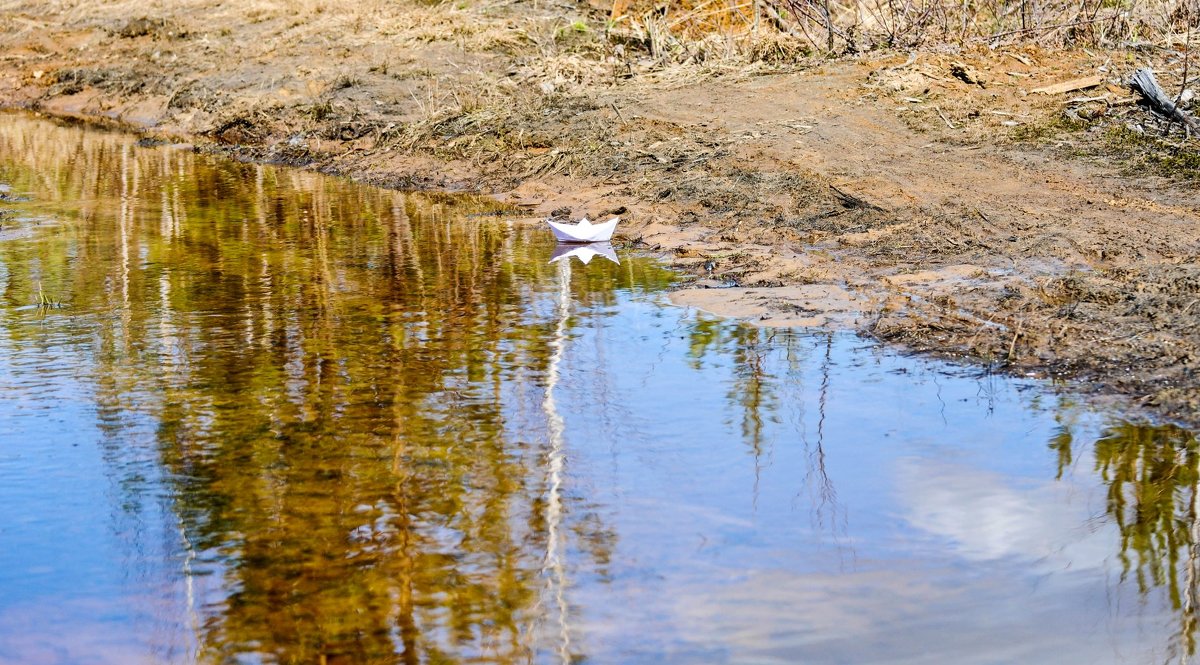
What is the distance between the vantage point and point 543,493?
12.9 ft

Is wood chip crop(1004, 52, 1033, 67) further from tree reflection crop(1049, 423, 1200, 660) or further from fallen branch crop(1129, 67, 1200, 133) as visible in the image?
tree reflection crop(1049, 423, 1200, 660)

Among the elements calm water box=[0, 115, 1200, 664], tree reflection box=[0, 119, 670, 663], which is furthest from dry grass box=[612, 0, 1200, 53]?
calm water box=[0, 115, 1200, 664]

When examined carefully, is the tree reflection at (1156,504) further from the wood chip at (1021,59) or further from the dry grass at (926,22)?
the dry grass at (926,22)

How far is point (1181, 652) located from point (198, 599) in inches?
92.0

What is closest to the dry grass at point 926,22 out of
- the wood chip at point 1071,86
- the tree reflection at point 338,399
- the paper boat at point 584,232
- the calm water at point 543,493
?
the wood chip at point 1071,86

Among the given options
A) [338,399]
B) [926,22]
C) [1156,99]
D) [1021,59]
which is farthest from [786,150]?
[338,399]

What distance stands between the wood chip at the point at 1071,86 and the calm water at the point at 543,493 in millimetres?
4680

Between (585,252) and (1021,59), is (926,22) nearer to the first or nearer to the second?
(1021,59)

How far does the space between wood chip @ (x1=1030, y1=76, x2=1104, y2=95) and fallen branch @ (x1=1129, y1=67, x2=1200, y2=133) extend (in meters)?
0.42

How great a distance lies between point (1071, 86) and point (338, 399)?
676 cm

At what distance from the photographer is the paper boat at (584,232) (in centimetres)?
761

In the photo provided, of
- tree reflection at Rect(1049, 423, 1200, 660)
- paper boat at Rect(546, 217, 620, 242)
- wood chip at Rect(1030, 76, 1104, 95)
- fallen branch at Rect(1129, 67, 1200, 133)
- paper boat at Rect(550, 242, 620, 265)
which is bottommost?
tree reflection at Rect(1049, 423, 1200, 660)

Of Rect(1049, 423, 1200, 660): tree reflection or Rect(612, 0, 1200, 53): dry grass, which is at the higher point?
Rect(612, 0, 1200, 53): dry grass

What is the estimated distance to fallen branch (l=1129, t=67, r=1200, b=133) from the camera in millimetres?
8398
